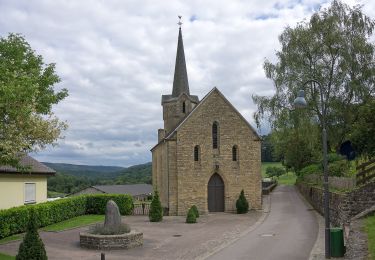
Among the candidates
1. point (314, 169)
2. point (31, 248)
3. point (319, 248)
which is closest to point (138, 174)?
point (314, 169)

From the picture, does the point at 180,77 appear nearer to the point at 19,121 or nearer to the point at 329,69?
the point at 329,69

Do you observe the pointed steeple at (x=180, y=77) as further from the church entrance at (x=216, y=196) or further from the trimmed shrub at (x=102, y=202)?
the trimmed shrub at (x=102, y=202)

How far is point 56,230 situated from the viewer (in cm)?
2669

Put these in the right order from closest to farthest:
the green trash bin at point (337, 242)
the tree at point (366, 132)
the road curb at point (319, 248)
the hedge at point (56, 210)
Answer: the green trash bin at point (337, 242) → the road curb at point (319, 248) → the hedge at point (56, 210) → the tree at point (366, 132)

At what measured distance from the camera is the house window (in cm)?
2990

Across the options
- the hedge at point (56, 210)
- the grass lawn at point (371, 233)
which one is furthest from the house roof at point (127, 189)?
the grass lawn at point (371, 233)

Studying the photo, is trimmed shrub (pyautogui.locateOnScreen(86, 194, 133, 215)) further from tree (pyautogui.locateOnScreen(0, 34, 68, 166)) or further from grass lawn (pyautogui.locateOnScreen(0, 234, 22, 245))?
tree (pyautogui.locateOnScreen(0, 34, 68, 166))

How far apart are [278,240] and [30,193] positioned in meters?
17.5

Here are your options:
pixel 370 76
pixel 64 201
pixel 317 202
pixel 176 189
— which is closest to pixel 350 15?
pixel 370 76

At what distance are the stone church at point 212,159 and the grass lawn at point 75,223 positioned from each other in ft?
21.7

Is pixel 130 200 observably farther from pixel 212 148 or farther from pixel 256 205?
pixel 256 205

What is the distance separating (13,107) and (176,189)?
74.6ft

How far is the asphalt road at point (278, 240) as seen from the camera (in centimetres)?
1820

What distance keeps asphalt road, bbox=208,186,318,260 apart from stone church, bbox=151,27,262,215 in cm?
602
